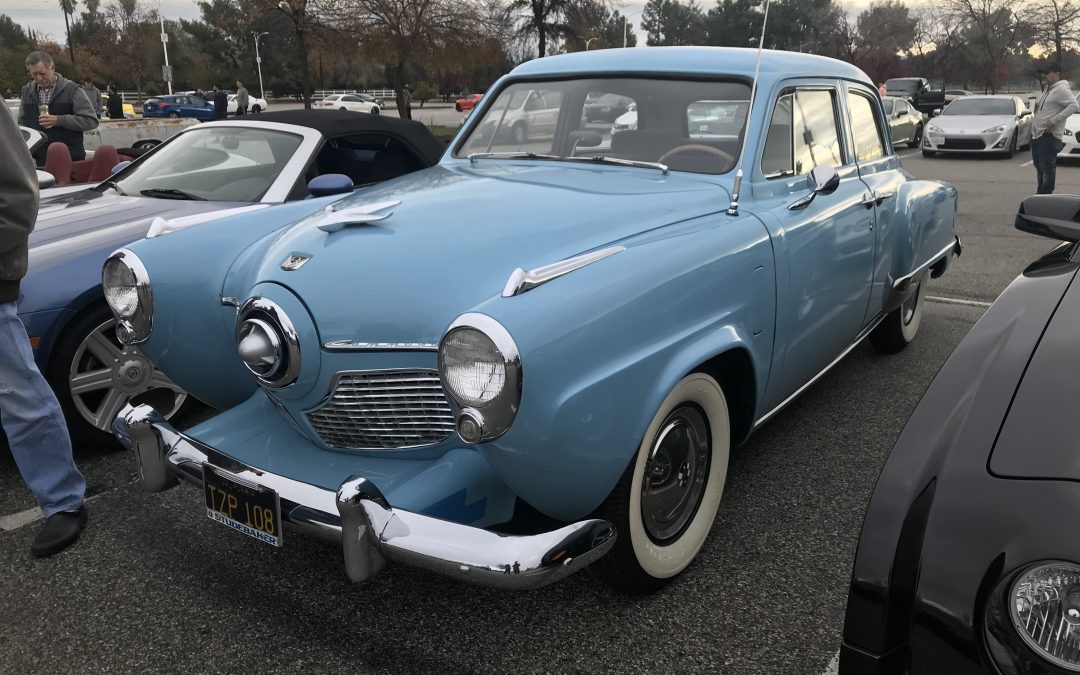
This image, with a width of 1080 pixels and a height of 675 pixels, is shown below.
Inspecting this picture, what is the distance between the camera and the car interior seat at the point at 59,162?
6.43 meters

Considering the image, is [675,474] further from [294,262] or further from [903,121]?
[903,121]

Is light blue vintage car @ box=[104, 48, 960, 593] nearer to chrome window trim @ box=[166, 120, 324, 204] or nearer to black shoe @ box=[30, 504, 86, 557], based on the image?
black shoe @ box=[30, 504, 86, 557]

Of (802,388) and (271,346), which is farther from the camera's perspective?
(802,388)

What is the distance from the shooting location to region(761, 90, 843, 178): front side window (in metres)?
3.34

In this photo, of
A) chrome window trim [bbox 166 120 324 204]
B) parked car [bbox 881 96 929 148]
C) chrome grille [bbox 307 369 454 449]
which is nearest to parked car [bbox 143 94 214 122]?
parked car [bbox 881 96 929 148]

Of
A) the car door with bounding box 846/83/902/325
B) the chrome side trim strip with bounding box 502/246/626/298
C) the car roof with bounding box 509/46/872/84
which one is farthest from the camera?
the car door with bounding box 846/83/902/325

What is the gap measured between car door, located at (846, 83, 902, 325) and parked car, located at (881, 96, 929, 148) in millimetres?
16725

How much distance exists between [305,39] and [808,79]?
2495cm

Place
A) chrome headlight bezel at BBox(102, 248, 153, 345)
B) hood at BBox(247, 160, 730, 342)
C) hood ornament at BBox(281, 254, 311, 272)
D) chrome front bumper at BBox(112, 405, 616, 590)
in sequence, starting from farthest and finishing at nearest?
chrome headlight bezel at BBox(102, 248, 153, 345), hood ornament at BBox(281, 254, 311, 272), hood at BBox(247, 160, 730, 342), chrome front bumper at BBox(112, 405, 616, 590)

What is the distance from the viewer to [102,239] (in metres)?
3.78

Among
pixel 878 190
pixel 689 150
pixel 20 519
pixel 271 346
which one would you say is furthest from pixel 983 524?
pixel 20 519

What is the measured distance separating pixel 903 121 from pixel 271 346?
21.2m

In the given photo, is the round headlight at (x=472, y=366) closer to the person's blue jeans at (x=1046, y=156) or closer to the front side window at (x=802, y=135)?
the front side window at (x=802, y=135)

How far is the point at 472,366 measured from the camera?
2000 millimetres
